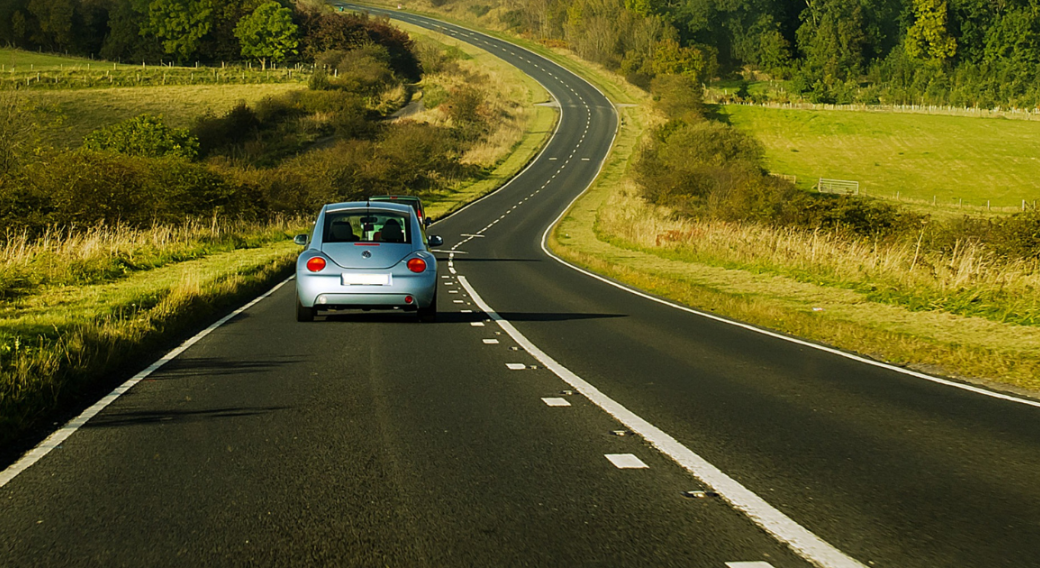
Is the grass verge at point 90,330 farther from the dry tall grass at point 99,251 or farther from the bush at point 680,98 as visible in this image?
the bush at point 680,98

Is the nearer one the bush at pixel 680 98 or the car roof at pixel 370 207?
the car roof at pixel 370 207

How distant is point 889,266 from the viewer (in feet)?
70.9

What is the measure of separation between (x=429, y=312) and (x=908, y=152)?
274ft

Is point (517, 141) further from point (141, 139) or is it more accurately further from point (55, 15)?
point (55, 15)

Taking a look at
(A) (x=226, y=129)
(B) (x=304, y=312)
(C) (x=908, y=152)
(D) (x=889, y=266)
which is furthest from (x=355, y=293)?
(C) (x=908, y=152)

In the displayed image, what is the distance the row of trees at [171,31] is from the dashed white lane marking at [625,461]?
359 ft

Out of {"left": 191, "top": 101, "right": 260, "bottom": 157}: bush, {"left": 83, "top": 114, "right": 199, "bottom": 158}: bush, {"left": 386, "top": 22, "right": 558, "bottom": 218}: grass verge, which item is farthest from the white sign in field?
{"left": 191, "top": 101, "right": 260, "bottom": 157}: bush

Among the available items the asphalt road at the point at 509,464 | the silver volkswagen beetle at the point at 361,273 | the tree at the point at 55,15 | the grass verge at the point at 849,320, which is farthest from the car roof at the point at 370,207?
the tree at the point at 55,15

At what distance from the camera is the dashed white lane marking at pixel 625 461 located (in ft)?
21.0

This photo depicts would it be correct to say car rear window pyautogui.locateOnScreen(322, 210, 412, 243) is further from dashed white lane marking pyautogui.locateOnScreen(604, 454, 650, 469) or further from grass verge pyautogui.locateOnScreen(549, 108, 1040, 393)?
dashed white lane marking pyautogui.locateOnScreen(604, 454, 650, 469)

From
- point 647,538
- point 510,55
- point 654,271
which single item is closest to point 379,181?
point 654,271

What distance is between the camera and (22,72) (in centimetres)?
9088

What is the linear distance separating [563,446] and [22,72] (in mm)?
97670

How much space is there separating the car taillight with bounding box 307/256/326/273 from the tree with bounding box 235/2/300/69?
100710mm
